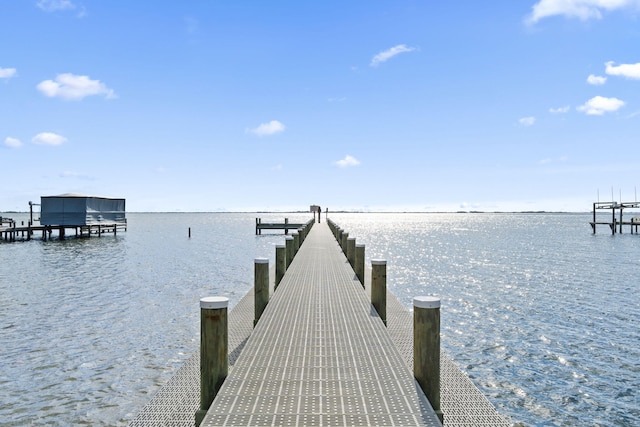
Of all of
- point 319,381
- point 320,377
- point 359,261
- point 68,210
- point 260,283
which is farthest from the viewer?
point 68,210

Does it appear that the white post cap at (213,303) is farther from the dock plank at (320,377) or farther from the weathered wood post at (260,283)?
the weathered wood post at (260,283)

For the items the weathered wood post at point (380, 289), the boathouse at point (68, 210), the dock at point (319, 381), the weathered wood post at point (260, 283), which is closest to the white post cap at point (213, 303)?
the dock at point (319, 381)

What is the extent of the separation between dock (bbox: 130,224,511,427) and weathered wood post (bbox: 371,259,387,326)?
22 centimetres

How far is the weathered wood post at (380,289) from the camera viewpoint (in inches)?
367

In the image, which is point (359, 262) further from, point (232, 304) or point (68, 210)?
point (68, 210)

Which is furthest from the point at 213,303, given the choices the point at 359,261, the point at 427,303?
the point at 359,261

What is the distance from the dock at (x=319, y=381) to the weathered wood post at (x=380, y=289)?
0.22 m

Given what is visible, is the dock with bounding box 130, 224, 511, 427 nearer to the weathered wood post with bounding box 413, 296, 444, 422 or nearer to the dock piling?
the weathered wood post with bounding box 413, 296, 444, 422

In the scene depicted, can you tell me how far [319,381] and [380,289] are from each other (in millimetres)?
4474

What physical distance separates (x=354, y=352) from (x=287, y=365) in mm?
1124

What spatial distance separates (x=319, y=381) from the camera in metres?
5.25

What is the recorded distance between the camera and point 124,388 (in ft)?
28.7

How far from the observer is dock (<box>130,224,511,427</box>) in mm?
4387

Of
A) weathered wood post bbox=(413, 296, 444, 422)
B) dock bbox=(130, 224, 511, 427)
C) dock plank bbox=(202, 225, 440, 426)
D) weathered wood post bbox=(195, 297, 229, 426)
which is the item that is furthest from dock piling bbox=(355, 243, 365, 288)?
weathered wood post bbox=(195, 297, 229, 426)
